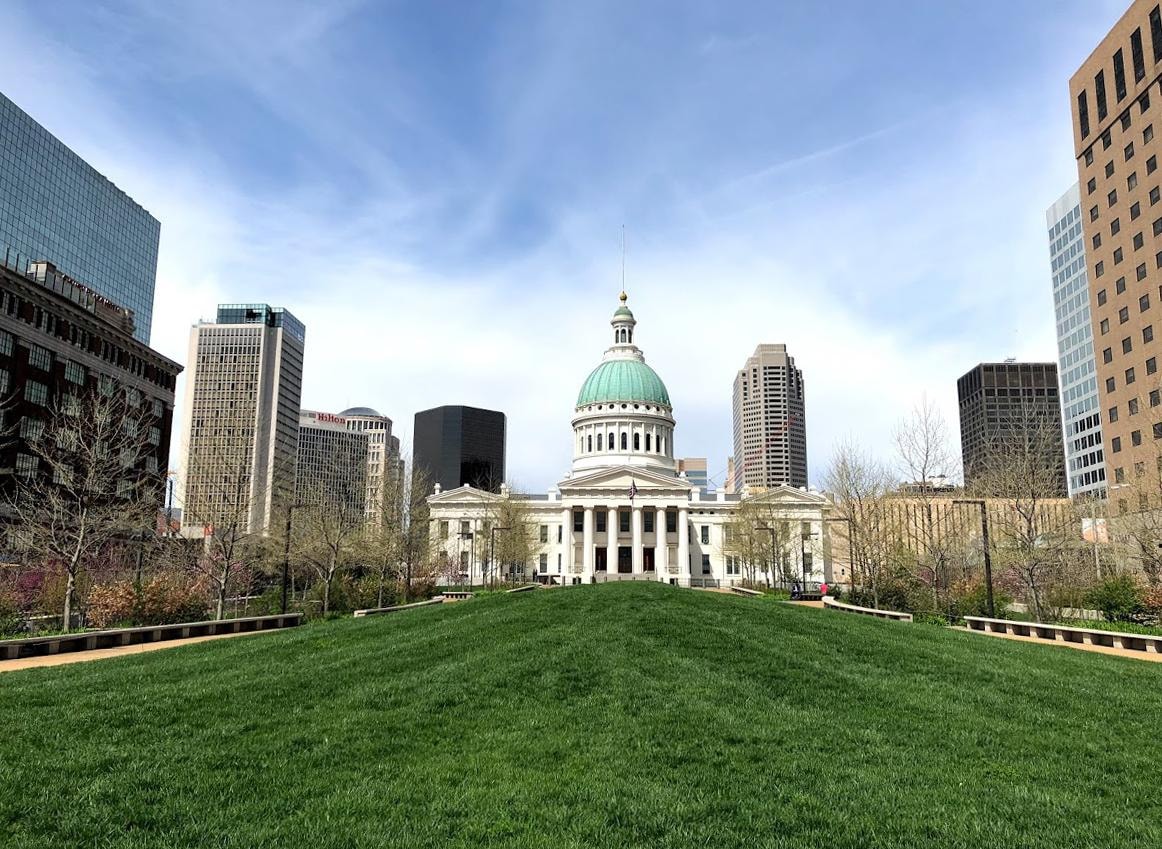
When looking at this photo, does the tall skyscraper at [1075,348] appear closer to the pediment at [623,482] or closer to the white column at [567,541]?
the pediment at [623,482]

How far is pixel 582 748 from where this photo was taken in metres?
10.2

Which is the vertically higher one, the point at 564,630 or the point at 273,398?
the point at 273,398

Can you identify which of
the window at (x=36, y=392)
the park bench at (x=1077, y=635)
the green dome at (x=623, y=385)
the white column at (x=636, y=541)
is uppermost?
the green dome at (x=623, y=385)

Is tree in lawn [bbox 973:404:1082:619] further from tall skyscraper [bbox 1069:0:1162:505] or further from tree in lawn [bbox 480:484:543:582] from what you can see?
tree in lawn [bbox 480:484:543:582]

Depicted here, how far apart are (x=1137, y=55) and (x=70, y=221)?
134m

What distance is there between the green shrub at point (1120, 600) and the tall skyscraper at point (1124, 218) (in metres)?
39.9

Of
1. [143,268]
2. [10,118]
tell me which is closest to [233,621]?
[10,118]

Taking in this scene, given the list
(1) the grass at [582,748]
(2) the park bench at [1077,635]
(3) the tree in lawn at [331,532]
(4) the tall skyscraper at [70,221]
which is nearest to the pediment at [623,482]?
(3) the tree in lawn at [331,532]

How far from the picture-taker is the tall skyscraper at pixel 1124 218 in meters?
68.4

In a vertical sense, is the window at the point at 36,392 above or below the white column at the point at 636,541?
above

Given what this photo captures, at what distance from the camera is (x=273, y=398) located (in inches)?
7106

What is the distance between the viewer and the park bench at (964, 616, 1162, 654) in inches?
928

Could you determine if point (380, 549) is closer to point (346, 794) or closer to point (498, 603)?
point (498, 603)

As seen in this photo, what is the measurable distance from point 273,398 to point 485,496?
Result: 104m
